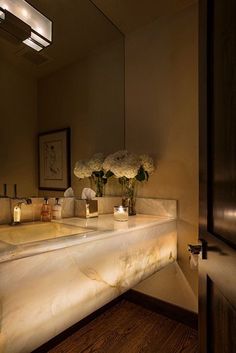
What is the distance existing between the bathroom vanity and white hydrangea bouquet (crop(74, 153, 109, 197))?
418 mm

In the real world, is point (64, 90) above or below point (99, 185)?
above

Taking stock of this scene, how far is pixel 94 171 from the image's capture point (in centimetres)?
173

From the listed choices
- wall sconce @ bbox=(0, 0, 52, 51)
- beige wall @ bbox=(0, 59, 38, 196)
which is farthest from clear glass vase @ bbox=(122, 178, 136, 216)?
wall sconce @ bbox=(0, 0, 52, 51)

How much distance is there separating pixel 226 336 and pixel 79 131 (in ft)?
4.71

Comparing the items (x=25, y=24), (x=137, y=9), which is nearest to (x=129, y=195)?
(x=25, y=24)

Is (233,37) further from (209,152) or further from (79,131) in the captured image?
(79,131)

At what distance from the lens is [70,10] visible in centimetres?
161

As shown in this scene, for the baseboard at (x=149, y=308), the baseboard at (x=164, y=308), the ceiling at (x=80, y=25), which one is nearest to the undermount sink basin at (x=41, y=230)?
the baseboard at (x=149, y=308)

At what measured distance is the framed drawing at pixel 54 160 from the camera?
144 cm

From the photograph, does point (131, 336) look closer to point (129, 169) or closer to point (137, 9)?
point (129, 169)

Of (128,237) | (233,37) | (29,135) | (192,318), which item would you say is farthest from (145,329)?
(233,37)

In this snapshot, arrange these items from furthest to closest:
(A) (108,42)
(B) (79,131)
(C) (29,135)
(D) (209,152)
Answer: (A) (108,42), (B) (79,131), (C) (29,135), (D) (209,152)

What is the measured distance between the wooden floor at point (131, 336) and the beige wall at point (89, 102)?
979mm

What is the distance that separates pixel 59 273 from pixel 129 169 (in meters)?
0.89
